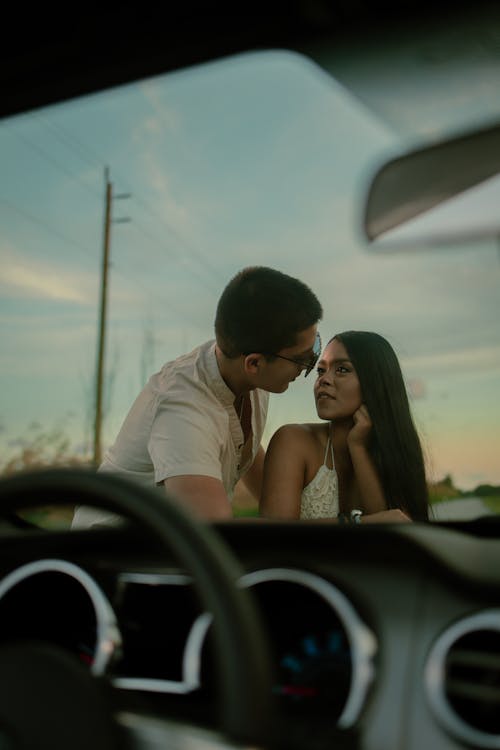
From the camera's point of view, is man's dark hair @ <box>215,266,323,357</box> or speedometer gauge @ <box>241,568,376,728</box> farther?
man's dark hair @ <box>215,266,323,357</box>

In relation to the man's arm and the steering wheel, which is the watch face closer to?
the man's arm

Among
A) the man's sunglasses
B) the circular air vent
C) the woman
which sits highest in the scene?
the man's sunglasses

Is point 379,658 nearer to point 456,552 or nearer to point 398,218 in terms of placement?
point 456,552

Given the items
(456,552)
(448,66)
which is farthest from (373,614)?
(448,66)

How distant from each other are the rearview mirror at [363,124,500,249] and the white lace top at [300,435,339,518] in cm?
137

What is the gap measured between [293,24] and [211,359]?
1350 mm

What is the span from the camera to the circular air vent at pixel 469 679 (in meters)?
1.18

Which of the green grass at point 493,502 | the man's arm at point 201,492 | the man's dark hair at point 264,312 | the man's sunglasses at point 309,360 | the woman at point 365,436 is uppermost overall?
the man's dark hair at point 264,312

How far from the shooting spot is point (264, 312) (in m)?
2.85

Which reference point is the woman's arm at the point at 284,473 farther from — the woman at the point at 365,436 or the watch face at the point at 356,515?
the watch face at the point at 356,515

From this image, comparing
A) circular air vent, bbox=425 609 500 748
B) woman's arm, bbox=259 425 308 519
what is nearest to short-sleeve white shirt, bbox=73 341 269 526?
woman's arm, bbox=259 425 308 519

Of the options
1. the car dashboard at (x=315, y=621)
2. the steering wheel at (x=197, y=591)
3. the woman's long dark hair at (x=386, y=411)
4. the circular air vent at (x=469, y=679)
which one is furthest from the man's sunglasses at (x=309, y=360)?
the steering wheel at (x=197, y=591)

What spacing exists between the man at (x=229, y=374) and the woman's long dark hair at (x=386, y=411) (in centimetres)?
17

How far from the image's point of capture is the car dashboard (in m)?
1.20
